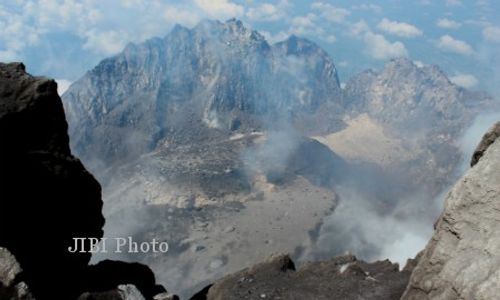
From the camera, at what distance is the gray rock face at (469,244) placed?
20812 millimetres

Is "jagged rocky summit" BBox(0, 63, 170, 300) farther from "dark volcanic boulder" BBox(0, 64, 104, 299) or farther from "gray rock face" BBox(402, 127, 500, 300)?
"gray rock face" BBox(402, 127, 500, 300)

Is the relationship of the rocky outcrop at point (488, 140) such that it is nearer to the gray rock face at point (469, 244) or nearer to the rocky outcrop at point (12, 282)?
the gray rock face at point (469, 244)

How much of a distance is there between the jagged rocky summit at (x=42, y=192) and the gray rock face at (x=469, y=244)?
692 inches

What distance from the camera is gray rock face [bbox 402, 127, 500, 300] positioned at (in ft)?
68.3

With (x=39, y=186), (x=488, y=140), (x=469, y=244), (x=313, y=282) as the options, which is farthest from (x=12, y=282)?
(x=313, y=282)

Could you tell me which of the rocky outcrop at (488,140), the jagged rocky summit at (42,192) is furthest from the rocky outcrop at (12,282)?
the rocky outcrop at (488,140)

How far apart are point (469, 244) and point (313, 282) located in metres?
23.2

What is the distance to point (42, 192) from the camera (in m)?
34.4

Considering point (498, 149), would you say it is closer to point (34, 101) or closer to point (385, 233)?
point (34, 101)

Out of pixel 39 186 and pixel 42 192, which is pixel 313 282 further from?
pixel 39 186

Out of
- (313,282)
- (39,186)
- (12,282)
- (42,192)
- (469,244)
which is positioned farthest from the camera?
(313,282)

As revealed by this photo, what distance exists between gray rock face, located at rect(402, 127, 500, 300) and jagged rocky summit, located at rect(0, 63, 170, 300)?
17.6 m

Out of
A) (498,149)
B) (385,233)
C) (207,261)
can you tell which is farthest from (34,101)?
(385,233)

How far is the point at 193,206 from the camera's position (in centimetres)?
19500
